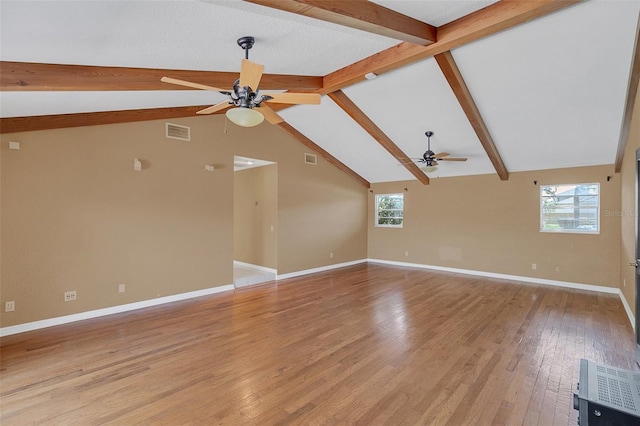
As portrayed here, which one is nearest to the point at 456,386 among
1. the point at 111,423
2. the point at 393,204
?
the point at 111,423

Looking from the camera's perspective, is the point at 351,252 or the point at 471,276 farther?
the point at 351,252

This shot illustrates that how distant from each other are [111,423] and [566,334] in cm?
466

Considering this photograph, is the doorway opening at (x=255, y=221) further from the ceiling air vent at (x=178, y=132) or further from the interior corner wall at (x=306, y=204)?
the ceiling air vent at (x=178, y=132)

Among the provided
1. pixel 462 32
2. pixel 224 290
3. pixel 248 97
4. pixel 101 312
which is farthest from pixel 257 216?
pixel 462 32

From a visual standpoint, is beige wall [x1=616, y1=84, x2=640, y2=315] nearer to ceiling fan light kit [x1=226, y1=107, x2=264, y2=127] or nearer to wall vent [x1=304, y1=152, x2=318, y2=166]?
ceiling fan light kit [x1=226, y1=107, x2=264, y2=127]

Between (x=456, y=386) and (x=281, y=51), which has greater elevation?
(x=281, y=51)

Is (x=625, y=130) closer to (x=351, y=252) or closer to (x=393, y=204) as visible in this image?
(x=393, y=204)

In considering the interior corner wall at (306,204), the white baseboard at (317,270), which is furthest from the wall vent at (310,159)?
the white baseboard at (317,270)

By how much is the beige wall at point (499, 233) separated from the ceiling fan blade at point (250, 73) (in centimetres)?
611

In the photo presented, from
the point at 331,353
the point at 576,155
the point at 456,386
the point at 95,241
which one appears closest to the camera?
the point at 456,386

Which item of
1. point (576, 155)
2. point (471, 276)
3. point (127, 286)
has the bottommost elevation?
point (471, 276)

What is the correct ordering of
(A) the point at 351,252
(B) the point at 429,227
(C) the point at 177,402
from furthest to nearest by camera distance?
(A) the point at 351,252 < (B) the point at 429,227 < (C) the point at 177,402

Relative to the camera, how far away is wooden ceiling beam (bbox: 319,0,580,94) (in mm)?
2699

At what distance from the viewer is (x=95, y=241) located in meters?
4.11
